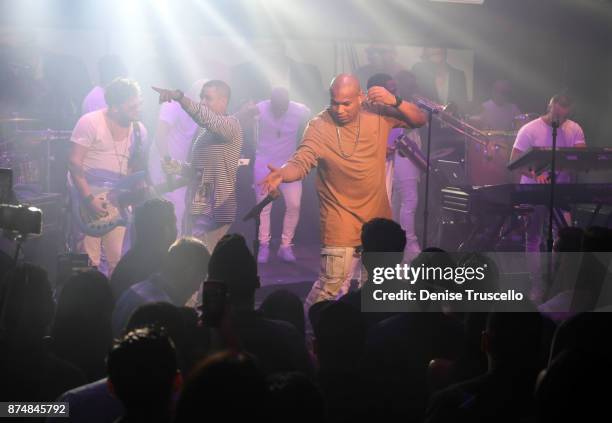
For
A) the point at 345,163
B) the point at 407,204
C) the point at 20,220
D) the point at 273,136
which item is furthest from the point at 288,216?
the point at 20,220

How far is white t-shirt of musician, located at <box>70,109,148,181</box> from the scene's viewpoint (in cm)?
777

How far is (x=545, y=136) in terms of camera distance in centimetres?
882

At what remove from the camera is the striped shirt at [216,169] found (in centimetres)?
735

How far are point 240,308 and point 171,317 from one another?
47cm

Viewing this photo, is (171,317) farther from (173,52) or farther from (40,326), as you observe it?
(173,52)

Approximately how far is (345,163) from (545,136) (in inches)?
142

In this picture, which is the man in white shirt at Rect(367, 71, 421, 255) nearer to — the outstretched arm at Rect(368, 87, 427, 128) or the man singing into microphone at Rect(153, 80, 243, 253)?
the man singing into microphone at Rect(153, 80, 243, 253)

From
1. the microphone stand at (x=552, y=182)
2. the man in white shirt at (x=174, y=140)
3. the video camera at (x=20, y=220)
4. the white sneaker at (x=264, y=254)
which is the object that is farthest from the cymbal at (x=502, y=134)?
the video camera at (x=20, y=220)

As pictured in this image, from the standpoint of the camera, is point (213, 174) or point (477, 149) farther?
point (477, 149)

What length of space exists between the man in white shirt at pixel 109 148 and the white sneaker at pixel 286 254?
2627 millimetres

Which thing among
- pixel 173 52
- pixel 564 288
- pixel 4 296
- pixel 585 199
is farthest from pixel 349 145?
pixel 173 52

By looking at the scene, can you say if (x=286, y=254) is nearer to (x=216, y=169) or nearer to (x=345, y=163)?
(x=216, y=169)

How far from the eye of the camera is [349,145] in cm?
613

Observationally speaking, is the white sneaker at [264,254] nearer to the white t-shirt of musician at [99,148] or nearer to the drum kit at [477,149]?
the white t-shirt of musician at [99,148]
